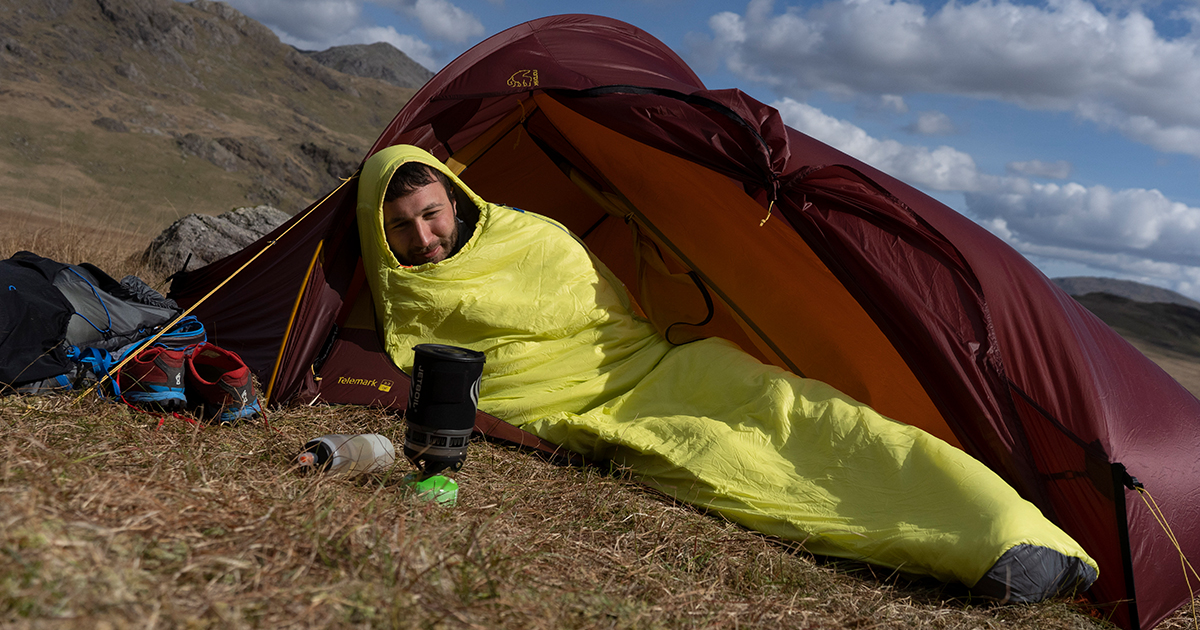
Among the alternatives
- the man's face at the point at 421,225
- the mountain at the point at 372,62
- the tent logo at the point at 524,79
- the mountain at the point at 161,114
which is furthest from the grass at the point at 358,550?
the mountain at the point at 372,62

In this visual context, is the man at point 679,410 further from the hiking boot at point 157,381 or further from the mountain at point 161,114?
the mountain at point 161,114

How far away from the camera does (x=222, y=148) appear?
36.3 meters

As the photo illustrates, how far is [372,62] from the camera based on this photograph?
125000 millimetres

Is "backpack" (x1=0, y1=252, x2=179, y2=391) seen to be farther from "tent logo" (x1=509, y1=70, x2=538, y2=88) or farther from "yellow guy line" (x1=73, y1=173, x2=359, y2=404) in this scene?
"tent logo" (x1=509, y1=70, x2=538, y2=88)

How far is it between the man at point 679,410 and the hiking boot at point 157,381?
0.85m

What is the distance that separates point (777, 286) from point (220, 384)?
229 centimetres

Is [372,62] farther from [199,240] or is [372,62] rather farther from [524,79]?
[524,79]

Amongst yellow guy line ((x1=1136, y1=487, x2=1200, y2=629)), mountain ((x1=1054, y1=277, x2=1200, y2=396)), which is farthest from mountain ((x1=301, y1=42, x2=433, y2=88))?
yellow guy line ((x1=1136, y1=487, x2=1200, y2=629))

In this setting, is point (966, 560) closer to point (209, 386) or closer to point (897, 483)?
point (897, 483)

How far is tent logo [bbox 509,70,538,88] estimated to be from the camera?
3.63m

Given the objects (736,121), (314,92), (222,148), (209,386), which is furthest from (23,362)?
(314,92)

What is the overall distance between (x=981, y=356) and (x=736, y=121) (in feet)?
4.00

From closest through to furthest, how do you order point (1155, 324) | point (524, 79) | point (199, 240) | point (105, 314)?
point (105, 314), point (524, 79), point (199, 240), point (1155, 324)

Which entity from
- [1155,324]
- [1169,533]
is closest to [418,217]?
[1169,533]
